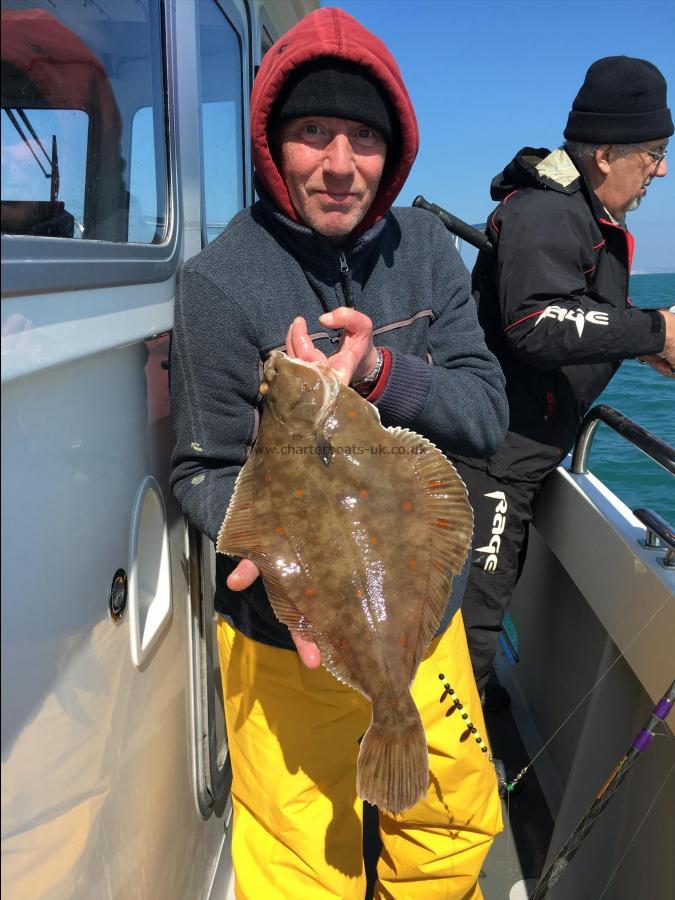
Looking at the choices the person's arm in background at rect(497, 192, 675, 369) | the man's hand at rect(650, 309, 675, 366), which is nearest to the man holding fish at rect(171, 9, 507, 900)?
the person's arm in background at rect(497, 192, 675, 369)

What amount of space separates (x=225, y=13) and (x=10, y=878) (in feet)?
11.3

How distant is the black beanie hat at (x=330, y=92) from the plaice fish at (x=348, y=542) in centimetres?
72

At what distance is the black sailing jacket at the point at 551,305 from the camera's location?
9.66 feet

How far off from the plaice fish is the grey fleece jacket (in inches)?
5.9

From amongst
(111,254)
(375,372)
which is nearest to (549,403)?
(375,372)

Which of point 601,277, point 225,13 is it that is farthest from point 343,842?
point 225,13

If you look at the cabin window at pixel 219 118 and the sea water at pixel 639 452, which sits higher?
the cabin window at pixel 219 118

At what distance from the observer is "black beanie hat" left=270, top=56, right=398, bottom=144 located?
73.0 inches

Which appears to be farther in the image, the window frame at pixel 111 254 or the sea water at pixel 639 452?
the sea water at pixel 639 452

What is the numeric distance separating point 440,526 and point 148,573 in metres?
0.91

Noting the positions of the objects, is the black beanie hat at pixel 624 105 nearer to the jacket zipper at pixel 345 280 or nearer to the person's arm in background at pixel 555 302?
the person's arm in background at pixel 555 302

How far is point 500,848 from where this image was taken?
3240 millimetres

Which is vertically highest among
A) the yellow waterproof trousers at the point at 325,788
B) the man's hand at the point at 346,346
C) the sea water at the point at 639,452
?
the man's hand at the point at 346,346

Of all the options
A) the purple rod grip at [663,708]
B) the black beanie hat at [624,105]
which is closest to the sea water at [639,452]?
the black beanie hat at [624,105]
